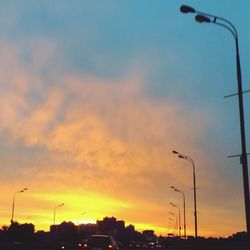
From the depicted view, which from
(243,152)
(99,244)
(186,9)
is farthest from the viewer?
(99,244)

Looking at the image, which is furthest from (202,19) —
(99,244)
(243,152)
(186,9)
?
(99,244)

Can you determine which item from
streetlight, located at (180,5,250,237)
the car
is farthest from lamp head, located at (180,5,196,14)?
the car

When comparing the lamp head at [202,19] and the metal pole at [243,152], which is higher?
the lamp head at [202,19]

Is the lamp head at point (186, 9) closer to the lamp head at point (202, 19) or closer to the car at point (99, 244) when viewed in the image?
the lamp head at point (202, 19)

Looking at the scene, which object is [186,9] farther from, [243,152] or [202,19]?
[243,152]

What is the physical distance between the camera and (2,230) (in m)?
140

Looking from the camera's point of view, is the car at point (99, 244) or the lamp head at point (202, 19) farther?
the car at point (99, 244)

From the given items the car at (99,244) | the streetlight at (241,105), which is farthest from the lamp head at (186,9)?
the car at (99,244)

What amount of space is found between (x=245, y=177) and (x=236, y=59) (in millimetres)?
6119

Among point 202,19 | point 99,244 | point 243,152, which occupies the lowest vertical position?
point 99,244

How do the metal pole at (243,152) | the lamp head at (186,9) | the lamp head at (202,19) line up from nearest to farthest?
1. the metal pole at (243,152)
2. the lamp head at (186,9)
3. the lamp head at (202,19)

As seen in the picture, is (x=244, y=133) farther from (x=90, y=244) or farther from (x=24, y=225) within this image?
(x=24, y=225)

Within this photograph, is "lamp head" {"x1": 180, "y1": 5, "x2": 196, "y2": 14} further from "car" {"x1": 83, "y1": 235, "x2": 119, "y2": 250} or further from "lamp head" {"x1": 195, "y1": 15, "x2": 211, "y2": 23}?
"car" {"x1": 83, "y1": 235, "x2": 119, "y2": 250}

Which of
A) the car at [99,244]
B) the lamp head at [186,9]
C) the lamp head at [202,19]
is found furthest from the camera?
the car at [99,244]
